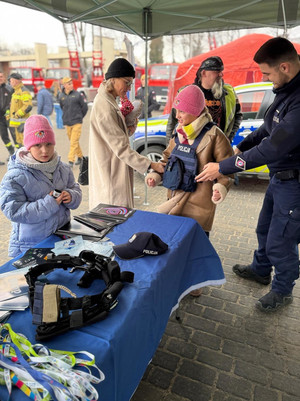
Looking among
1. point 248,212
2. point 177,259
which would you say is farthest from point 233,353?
point 248,212

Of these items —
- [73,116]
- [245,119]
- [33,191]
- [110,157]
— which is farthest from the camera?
[73,116]

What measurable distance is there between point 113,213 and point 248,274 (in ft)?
6.00

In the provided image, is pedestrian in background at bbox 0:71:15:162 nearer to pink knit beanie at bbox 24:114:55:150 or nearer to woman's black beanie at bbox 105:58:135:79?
woman's black beanie at bbox 105:58:135:79

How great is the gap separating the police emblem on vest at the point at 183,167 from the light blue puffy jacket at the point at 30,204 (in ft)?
2.60

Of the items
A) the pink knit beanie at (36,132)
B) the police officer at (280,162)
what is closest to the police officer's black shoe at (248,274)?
the police officer at (280,162)

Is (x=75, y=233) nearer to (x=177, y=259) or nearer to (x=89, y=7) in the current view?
(x=177, y=259)

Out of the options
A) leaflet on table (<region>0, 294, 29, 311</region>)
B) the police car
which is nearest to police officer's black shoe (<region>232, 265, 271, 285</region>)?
leaflet on table (<region>0, 294, 29, 311</region>)

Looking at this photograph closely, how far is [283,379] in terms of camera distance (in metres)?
2.10

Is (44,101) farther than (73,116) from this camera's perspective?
Yes

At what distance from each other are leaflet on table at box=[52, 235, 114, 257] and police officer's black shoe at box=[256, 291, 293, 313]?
1733 mm

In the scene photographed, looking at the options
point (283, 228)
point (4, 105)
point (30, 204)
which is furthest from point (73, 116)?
point (283, 228)

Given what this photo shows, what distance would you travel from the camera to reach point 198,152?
2441mm

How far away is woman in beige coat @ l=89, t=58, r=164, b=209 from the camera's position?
2.51 meters

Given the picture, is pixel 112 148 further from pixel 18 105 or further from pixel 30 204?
pixel 18 105
